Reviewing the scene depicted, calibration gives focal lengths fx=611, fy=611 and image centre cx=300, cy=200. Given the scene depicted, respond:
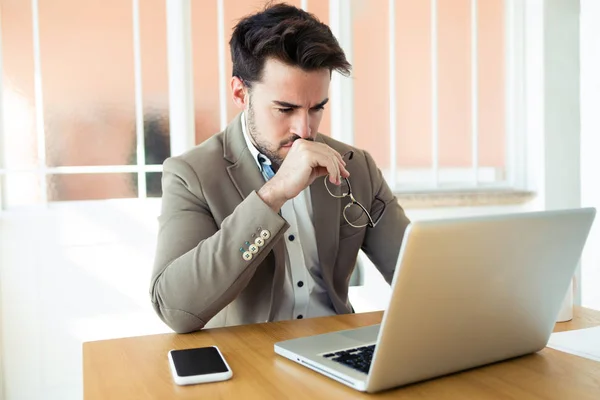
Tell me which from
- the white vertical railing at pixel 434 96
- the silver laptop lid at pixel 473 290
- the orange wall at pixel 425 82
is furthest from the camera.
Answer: the white vertical railing at pixel 434 96

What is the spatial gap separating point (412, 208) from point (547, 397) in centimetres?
262

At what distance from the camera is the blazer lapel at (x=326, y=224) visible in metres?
1.65

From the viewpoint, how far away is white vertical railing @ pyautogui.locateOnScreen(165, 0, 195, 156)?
2.91 meters

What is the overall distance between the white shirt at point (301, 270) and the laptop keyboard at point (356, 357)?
1.95 feet

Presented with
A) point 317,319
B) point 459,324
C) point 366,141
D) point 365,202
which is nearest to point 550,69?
point 366,141

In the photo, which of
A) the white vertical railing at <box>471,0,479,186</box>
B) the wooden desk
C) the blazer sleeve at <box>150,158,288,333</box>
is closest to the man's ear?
the blazer sleeve at <box>150,158,288,333</box>

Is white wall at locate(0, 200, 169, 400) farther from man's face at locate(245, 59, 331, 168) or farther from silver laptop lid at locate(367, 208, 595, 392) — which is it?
silver laptop lid at locate(367, 208, 595, 392)

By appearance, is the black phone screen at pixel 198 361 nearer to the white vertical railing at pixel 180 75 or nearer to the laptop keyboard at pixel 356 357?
the laptop keyboard at pixel 356 357

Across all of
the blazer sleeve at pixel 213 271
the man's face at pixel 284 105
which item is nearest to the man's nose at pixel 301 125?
the man's face at pixel 284 105

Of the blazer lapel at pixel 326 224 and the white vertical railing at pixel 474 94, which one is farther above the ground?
the white vertical railing at pixel 474 94

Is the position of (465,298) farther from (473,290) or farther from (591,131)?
(591,131)

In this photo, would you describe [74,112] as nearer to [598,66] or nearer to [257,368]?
[257,368]

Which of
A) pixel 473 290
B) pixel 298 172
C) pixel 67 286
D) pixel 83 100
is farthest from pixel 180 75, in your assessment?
pixel 473 290

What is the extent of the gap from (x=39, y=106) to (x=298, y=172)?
1790 mm
